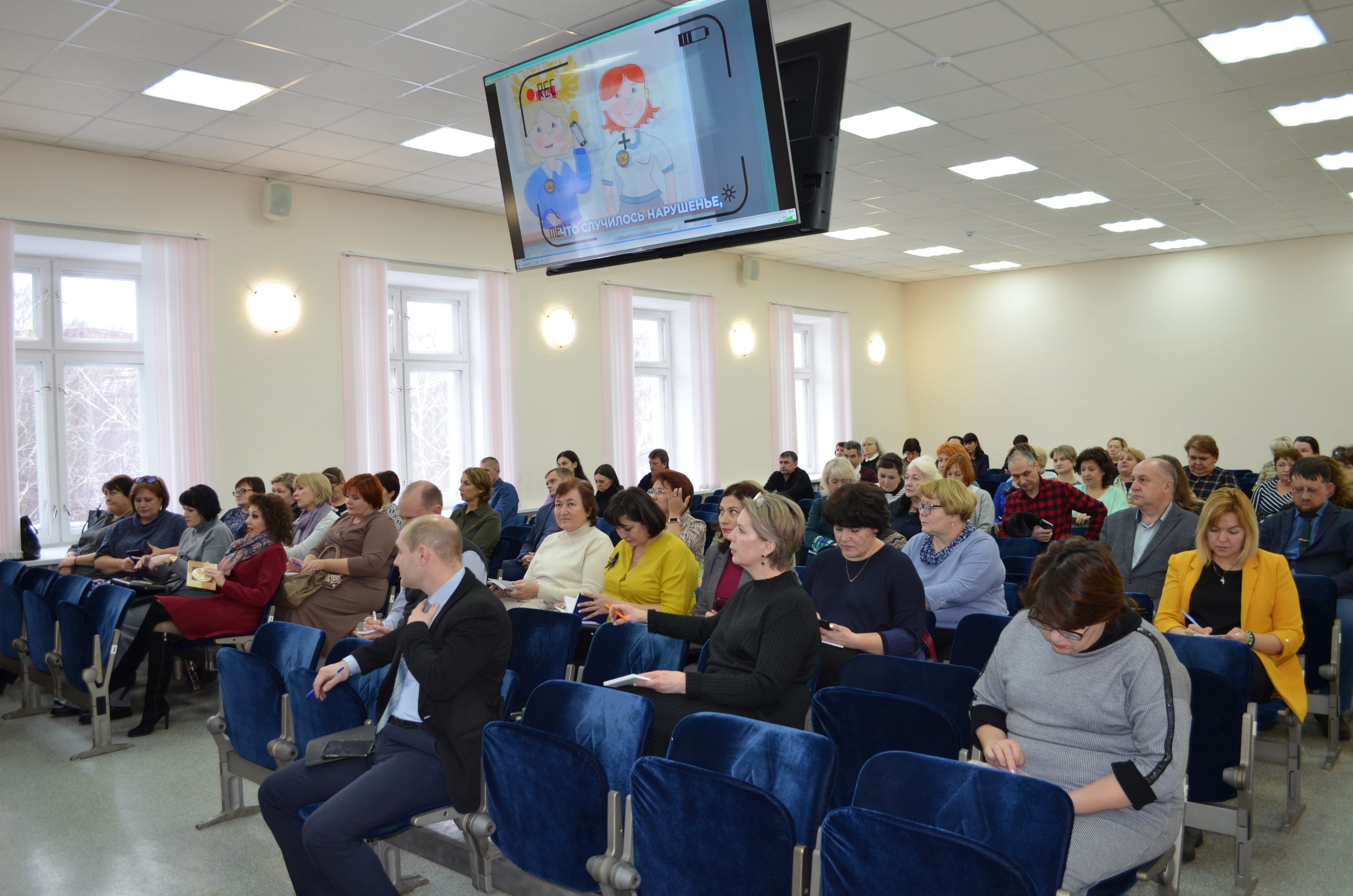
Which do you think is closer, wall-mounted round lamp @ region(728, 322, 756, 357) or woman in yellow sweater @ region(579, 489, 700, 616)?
woman in yellow sweater @ region(579, 489, 700, 616)

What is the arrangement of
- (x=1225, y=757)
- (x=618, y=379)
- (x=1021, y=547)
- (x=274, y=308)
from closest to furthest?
(x=1225, y=757) < (x=1021, y=547) < (x=274, y=308) < (x=618, y=379)

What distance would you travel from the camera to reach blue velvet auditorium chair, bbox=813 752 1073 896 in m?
1.85

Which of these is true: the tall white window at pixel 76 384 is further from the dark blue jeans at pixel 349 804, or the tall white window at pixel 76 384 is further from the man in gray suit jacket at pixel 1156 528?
the man in gray suit jacket at pixel 1156 528

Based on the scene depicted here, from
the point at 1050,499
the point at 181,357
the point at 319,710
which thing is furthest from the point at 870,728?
the point at 181,357

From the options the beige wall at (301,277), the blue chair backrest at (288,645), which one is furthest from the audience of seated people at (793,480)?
the blue chair backrest at (288,645)

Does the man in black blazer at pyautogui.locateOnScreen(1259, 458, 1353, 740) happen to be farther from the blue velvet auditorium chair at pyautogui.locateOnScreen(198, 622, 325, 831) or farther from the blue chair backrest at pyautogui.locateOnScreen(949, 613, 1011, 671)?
the blue velvet auditorium chair at pyautogui.locateOnScreen(198, 622, 325, 831)

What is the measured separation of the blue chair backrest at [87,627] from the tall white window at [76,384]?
335 cm

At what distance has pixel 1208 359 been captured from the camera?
1374 centimetres

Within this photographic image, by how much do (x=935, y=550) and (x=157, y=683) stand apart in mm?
4274

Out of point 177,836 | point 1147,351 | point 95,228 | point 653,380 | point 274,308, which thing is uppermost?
point 95,228

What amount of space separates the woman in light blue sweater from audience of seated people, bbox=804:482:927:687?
0.45m

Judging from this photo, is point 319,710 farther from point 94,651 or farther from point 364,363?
point 364,363

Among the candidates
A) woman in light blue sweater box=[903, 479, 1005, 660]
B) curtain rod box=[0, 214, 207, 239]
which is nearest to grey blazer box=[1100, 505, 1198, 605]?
woman in light blue sweater box=[903, 479, 1005, 660]

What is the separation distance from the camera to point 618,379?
11.5 meters
